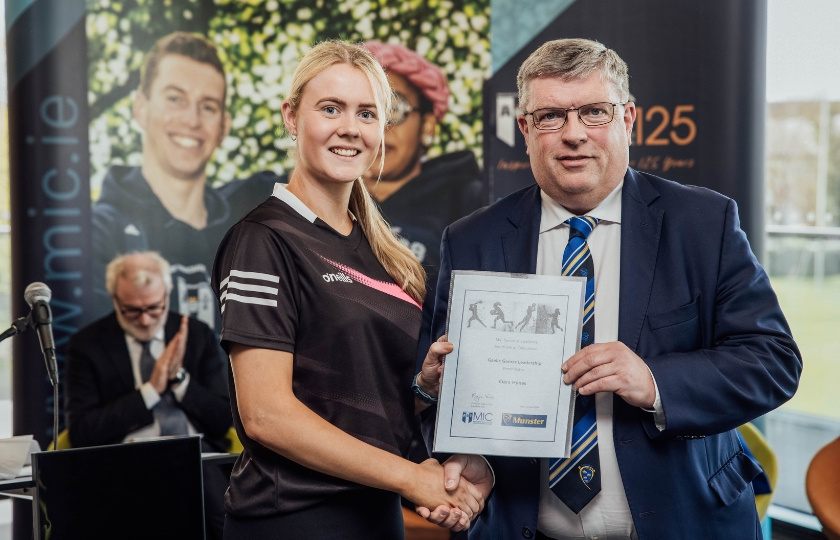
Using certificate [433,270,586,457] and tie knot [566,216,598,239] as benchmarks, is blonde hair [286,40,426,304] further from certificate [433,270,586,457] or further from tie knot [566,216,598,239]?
tie knot [566,216,598,239]

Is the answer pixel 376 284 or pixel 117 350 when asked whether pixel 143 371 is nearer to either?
pixel 117 350

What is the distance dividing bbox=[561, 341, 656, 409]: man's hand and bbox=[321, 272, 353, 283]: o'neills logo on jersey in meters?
0.67

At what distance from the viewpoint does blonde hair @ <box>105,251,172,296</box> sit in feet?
14.5

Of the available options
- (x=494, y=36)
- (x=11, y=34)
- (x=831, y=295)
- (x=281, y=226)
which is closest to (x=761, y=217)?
(x=494, y=36)

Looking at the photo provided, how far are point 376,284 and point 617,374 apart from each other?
Answer: 0.75 m

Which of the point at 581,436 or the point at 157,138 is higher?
the point at 157,138

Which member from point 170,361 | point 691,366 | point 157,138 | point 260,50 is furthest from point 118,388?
point 691,366

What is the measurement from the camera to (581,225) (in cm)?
208

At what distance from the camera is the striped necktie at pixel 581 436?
1.97 m

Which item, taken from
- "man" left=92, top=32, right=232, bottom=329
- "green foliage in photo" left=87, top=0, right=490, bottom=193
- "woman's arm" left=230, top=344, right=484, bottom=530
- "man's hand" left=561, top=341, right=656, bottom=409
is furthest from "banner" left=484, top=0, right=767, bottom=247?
"woman's arm" left=230, top=344, right=484, bottom=530

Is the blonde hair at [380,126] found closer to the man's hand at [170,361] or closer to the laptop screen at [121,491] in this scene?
the laptop screen at [121,491]

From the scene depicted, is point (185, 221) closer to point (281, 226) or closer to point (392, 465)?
point (281, 226)

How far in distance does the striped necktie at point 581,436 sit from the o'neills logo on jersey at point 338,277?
22.7 inches

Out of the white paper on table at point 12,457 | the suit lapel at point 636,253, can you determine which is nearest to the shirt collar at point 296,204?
the suit lapel at point 636,253
